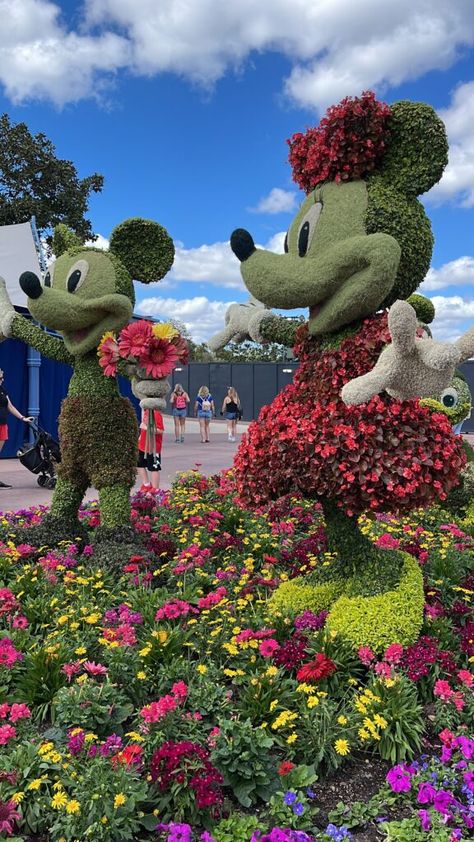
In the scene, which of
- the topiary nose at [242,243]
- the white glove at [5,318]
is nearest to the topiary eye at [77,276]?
the white glove at [5,318]

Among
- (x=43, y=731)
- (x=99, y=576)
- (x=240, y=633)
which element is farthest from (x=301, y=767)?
(x=99, y=576)

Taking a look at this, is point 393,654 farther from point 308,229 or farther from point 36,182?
point 36,182

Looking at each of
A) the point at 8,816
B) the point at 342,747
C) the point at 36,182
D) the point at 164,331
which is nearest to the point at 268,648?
the point at 342,747

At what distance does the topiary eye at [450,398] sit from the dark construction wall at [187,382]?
813 centimetres

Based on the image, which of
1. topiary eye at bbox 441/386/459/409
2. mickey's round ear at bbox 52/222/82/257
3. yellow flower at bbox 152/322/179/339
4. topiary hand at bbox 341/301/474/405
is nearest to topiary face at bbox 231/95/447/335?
topiary hand at bbox 341/301/474/405

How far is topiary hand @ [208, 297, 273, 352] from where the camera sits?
3701 mm

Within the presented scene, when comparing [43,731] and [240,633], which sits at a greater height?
[240,633]

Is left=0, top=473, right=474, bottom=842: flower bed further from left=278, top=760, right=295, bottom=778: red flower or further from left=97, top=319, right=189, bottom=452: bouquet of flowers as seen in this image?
left=97, top=319, right=189, bottom=452: bouquet of flowers

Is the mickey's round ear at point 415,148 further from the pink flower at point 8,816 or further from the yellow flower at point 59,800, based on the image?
the pink flower at point 8,816

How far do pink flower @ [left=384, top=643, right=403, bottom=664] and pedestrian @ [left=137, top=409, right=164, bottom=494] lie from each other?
213 centimetres

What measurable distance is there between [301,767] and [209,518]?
268cm

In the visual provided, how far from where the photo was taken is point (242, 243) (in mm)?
2990

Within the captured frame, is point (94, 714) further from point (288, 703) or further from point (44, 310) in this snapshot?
point (44, 310)

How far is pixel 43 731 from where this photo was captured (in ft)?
8.20
